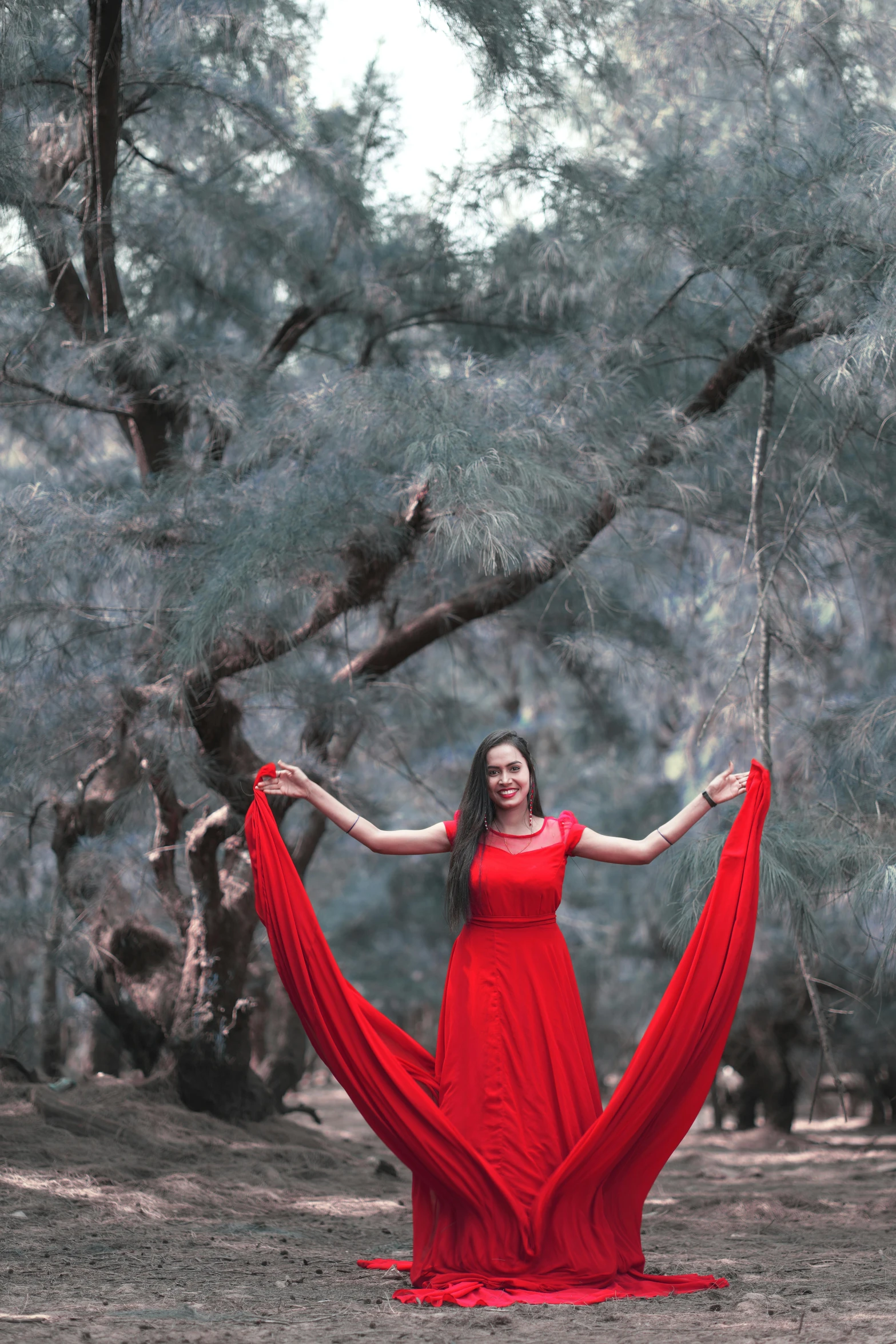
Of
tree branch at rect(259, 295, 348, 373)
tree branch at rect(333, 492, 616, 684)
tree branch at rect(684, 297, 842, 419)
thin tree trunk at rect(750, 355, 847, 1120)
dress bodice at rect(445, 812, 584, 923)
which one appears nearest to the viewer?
dress bodice at rect(445, 812, 584, 923)

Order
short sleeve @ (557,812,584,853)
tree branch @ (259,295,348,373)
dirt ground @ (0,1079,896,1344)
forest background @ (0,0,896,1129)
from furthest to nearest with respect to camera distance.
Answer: tree branch @ (259,295,348,373)
forest background @ (0,0,896,1129)
short sleeve @ (557,812,584,853)
dirt ground @ (0,1079,896,1344)

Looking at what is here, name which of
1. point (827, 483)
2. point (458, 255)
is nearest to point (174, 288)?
point (458, 255)

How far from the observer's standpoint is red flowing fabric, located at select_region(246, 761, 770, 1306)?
2.68 m

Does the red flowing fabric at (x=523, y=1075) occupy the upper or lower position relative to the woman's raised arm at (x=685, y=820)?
lower

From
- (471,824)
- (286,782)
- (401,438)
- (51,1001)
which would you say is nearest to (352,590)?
(401,438)

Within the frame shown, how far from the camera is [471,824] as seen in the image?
293 centimetres

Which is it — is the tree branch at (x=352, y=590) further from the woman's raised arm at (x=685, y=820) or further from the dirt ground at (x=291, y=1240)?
the dirt ground at (x=291, y=1240)

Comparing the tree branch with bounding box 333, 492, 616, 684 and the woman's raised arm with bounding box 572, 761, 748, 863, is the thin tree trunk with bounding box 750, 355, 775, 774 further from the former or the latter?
the woman's raised arm with bounding box 572, 761, 748, 863

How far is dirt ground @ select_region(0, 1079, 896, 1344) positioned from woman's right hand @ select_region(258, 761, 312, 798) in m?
1.10

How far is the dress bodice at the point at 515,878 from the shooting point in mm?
2869

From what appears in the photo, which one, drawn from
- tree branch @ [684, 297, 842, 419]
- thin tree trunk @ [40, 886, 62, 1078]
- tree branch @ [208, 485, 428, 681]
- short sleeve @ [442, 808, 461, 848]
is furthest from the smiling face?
thin tree trunk @ [40, 886, 62, 1078]

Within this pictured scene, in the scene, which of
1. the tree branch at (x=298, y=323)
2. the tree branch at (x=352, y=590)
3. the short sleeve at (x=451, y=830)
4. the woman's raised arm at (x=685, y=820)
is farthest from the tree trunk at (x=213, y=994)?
the woman's raised arm at (x=685, y=820)

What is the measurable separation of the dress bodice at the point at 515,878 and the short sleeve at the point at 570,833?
0.06ft

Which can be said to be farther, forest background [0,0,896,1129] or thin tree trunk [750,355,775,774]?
forest background [0,0,896,1129]
